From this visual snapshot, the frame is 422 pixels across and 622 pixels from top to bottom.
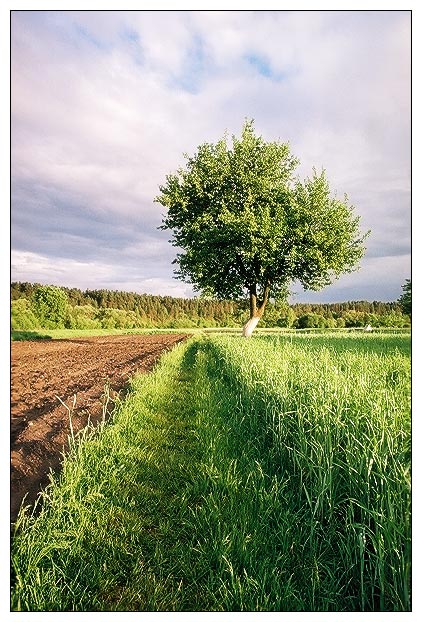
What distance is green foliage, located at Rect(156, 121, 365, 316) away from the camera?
23000mm

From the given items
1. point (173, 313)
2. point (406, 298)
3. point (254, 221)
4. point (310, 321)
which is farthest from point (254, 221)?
point (173, 313)

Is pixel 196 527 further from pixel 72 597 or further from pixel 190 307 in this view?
pixel 190 307

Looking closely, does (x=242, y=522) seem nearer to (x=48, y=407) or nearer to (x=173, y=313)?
(x=48, y=407)

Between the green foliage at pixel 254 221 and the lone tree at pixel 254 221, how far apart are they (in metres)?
0.06

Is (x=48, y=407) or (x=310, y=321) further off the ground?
(x=310, y=321)

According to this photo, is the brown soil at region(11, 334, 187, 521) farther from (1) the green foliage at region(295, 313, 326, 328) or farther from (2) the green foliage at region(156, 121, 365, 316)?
(1) the green foliage at region(295, 313, 326, 328)

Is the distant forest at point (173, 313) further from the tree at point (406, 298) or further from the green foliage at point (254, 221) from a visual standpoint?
the green foliage at point (254, 221)

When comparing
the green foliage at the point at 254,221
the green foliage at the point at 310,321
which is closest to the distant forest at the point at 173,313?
the green foliage at the point at 310,321

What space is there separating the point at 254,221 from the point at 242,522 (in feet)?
64.8

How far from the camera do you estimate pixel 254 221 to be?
22.0 metres

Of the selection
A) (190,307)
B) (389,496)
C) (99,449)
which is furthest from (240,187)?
(190,307)
